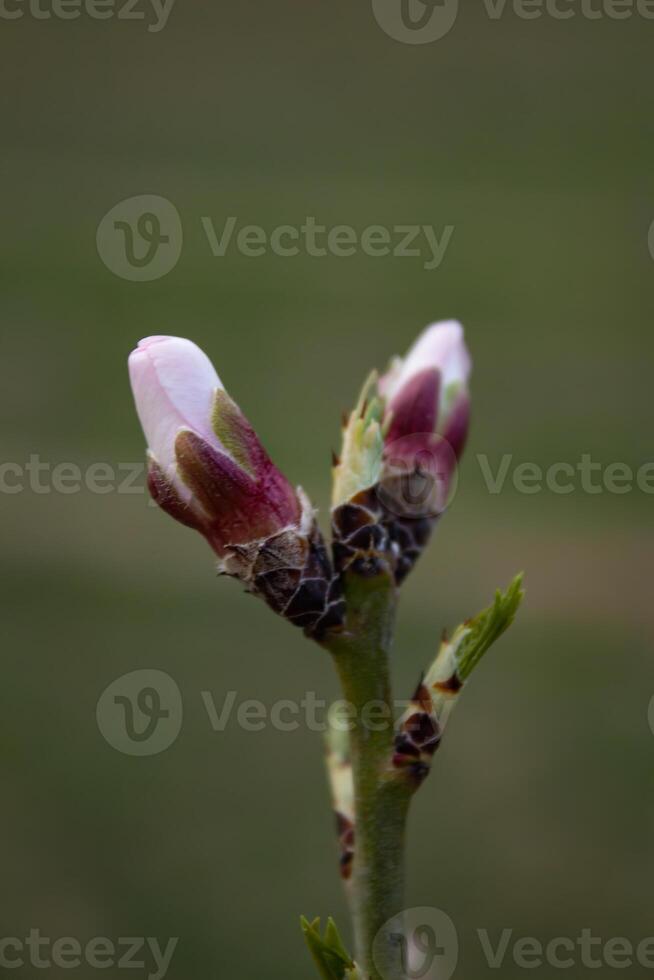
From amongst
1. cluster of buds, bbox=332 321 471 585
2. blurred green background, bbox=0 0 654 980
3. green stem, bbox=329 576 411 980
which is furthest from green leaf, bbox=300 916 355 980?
blurred green background, bbox=0 0 654 980

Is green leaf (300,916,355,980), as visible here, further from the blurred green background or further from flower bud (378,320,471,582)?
the blurred green background

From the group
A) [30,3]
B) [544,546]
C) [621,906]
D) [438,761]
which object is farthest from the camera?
[30,3]

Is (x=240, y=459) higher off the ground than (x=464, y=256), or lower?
lower

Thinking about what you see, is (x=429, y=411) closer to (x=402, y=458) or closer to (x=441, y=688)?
(x=402, y=458)

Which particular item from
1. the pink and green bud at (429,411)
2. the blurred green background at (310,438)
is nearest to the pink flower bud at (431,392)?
the pink and green bud at (429,411)

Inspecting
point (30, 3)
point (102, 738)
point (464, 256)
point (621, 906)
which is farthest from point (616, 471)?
point (30, 3)

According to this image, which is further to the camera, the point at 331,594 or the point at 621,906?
the point at 621,906

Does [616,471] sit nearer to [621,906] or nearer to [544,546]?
[544,546]
